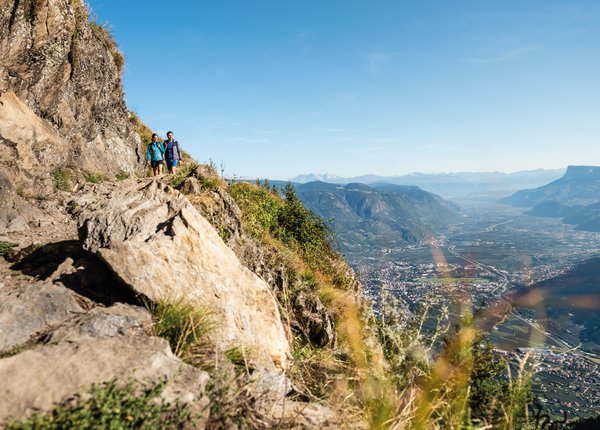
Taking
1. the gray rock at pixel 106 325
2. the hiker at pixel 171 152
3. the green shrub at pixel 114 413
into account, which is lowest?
the green shrub at pixel 114 413

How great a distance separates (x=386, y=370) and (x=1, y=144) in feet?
47.6

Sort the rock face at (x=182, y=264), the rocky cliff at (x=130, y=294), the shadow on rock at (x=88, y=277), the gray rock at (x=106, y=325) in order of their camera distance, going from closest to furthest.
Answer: the rocky cliff at (x=130, y=294) < the gray rock at (x=106, y=325) < the rock face at (x=182, y=264) < the shadow on rock at (x=88, y=277)

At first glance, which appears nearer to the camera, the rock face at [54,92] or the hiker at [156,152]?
the rock face at [54,92]

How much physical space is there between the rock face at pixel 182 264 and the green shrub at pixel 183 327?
200 millimetres

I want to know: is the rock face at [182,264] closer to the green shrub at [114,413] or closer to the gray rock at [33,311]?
the gray rock at [33,311]

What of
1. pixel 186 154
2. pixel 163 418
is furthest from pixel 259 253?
pixel 186 154

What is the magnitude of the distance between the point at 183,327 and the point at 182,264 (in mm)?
1501

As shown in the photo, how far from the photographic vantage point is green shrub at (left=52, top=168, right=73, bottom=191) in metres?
14.6

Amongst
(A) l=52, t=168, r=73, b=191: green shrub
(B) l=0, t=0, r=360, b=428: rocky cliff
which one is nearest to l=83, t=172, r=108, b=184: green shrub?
(A) l=52, t=168, r=73, b=191: green shrub

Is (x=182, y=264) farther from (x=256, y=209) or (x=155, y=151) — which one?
(x=155, y=151)

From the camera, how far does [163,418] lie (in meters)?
3.34

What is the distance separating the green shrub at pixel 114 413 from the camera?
9.79 ft

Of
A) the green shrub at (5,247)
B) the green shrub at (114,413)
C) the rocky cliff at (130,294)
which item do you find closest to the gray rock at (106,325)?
the rocky cliff at (130,294)

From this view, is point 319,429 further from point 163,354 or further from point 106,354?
point 106,354
